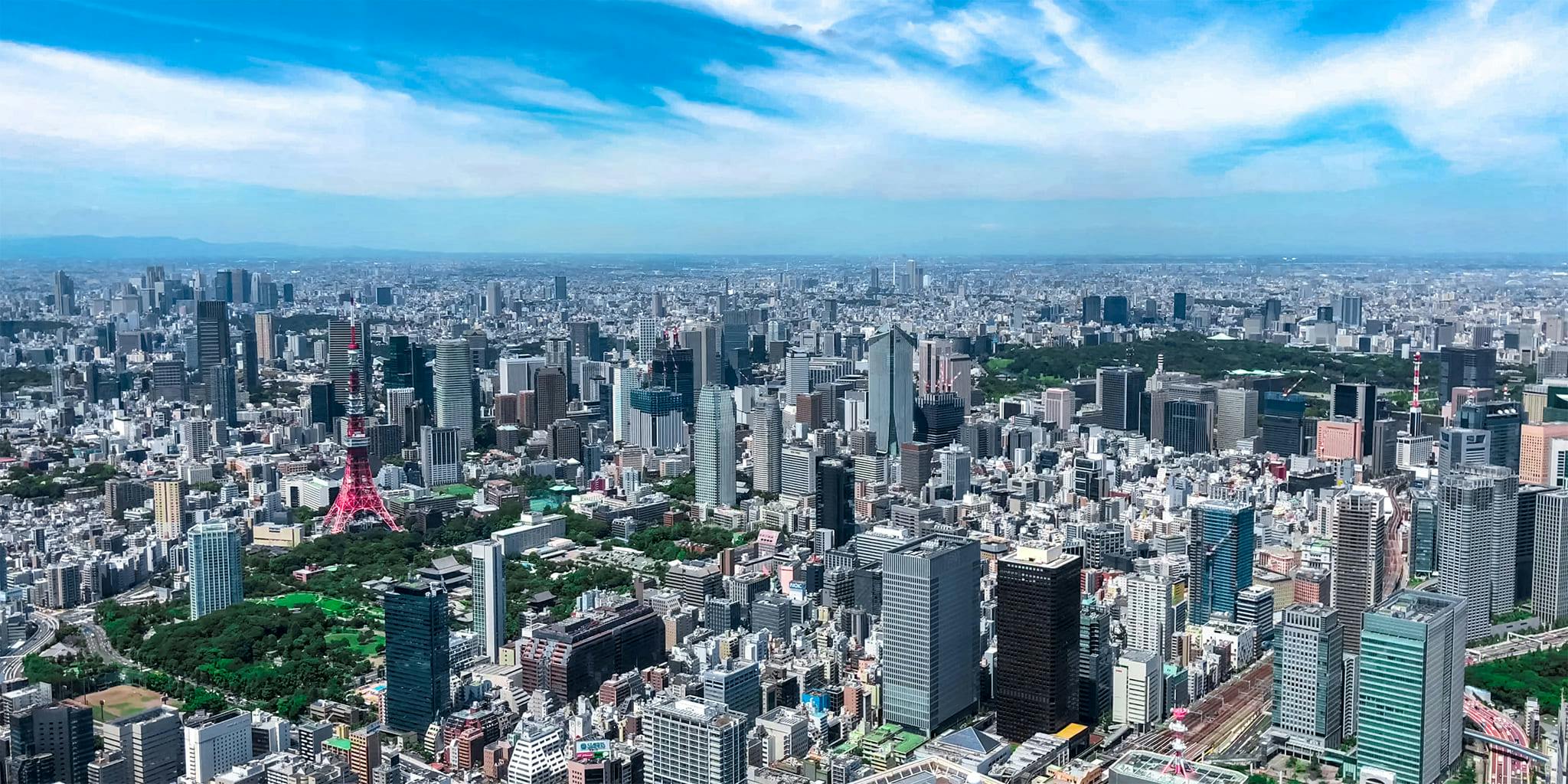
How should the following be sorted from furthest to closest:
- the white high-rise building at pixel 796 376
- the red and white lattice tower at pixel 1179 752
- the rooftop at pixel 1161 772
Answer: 1. the white high-rise building at pixel 796 376
2. the red and white lattice tower at pixel 1179 752
3. the rooftop at pixel 1161 772

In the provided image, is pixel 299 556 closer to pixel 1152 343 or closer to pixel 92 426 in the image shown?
pixel 92 426

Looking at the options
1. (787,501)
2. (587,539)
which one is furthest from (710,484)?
(587,539)

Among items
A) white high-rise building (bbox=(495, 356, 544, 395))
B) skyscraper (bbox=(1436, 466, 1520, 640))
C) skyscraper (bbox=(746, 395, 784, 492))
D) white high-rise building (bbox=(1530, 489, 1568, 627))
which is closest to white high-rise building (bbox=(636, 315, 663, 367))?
white high-rise building (bbox=(495, 356, 544, 395))

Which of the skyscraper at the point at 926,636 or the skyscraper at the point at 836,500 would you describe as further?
the skyscraper at the point at 836,500

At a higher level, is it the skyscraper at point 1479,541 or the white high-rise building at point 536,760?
the skyscraper at point 1479,541

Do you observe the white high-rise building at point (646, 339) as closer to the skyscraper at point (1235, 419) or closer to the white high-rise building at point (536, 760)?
the skyscraper at point (1235, 419)

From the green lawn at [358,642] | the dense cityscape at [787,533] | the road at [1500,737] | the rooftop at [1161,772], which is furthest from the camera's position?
the green lawn at [358,642]

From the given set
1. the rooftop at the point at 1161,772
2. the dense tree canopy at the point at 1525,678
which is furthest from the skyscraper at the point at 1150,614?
the rooftop at the point at 1161,772
